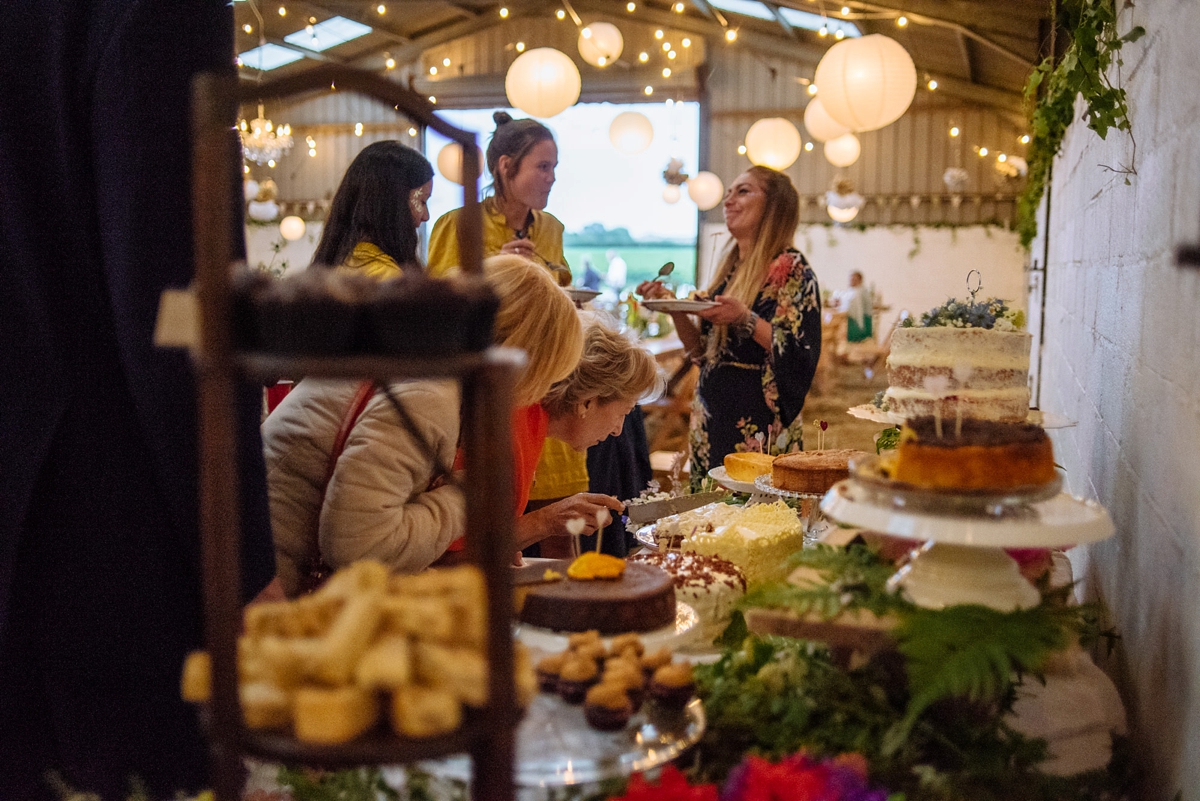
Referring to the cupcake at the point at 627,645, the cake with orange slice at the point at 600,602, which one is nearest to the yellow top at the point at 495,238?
the cake with orange slice at the point at 600,602

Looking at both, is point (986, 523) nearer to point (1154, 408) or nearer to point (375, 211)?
point (1154, 408)

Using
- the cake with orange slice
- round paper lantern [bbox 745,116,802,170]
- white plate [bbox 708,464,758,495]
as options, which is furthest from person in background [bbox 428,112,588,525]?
round paper lantern [bbox 745,116,802,170]

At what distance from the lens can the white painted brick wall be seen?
49.3 inches

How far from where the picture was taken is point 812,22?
11406 mm

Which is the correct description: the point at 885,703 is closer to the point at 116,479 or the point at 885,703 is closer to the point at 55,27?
the point at 116,479

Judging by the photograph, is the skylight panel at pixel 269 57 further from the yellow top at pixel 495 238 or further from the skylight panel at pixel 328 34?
the yellow top at pixel 495 238

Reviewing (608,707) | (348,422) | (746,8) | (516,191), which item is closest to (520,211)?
(516,191)

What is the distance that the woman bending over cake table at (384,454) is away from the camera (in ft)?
4.72

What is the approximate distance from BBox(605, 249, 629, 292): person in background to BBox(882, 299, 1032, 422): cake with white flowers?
10.4 metres

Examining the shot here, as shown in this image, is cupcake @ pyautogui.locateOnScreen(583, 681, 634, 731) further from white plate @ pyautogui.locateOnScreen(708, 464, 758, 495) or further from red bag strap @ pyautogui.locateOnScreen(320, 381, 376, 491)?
white plate @ pyautogui.locateOnScreen(708, 464, 758, 495)

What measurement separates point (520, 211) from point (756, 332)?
85 centimetres

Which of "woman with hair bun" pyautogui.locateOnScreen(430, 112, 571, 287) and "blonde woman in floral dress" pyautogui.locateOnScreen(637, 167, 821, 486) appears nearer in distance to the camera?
"woman with hair bun" pyautogui.locateOnScreen(430, 112, 571, 287)

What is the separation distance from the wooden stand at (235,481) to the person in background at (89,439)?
1.48ft

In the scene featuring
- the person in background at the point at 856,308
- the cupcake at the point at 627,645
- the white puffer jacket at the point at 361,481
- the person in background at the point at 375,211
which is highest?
the person in background at the point at 375,211
